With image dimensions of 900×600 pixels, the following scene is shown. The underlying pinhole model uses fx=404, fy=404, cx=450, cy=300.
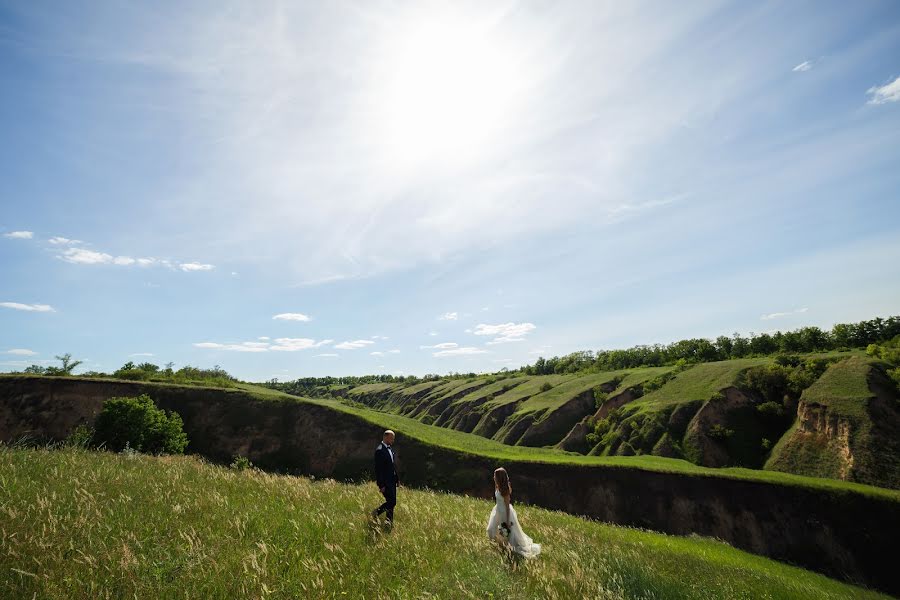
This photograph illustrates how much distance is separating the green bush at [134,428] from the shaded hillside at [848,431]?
52.4m

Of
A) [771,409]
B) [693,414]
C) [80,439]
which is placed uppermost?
[80,439]

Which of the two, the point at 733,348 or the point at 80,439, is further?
the point at 733,348

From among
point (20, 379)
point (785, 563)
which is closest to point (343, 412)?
point (20, 379)

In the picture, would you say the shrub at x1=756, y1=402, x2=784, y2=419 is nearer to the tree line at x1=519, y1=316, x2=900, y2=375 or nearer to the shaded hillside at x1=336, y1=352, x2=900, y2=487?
the shaded hillside at x1=336, y1=352, x2=900, y2=487

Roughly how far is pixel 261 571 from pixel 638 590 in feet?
20.2

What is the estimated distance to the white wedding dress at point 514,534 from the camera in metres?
8.35

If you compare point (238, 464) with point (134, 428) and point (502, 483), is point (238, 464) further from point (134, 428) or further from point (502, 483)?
point (502, 483)

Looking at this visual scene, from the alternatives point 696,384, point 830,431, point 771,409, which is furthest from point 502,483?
point 696,384

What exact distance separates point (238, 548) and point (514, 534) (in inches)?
212

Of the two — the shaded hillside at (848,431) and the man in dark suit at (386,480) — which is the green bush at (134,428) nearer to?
the man in dark suit at (386,480)

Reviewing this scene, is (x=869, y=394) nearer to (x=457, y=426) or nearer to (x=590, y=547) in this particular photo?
(x=590, y=547)

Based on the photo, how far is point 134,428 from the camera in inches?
1113

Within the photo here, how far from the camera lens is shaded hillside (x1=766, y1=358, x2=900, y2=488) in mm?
32062

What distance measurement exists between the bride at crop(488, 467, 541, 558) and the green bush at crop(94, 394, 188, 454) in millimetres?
28042
